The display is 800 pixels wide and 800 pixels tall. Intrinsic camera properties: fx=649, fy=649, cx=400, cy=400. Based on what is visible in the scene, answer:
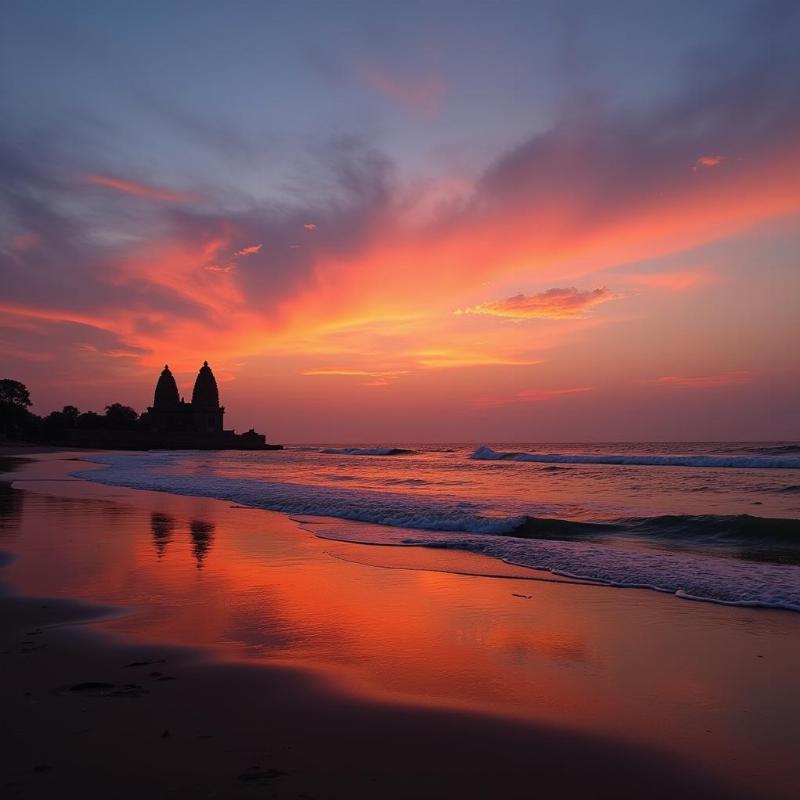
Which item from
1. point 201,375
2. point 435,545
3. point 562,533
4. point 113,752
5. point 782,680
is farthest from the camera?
point 201,375

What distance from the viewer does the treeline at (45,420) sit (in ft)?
389

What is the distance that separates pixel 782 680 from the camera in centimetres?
541

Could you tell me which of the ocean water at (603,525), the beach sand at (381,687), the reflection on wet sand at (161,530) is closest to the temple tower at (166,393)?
the ocean water at (603,525)

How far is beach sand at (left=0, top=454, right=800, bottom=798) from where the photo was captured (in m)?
3.74

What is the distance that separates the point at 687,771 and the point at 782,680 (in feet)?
6.88

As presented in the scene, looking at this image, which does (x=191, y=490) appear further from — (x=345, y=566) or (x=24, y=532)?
(x=345, y=566)

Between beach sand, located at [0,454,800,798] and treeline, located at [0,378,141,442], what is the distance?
12735 cm

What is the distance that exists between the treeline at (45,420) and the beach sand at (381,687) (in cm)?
12735

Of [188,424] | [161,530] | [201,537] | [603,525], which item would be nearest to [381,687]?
[201,537]

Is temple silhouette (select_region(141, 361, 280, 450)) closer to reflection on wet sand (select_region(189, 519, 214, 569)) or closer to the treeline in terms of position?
the treeline

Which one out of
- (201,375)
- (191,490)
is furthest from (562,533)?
(201,375)

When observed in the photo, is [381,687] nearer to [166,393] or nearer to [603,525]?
[603,525]

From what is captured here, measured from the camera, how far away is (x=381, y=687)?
517cm

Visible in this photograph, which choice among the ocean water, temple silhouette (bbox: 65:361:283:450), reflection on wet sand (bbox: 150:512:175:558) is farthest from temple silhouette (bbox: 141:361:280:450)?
reflection on wet sand (bbox: 150:512:175:558)
